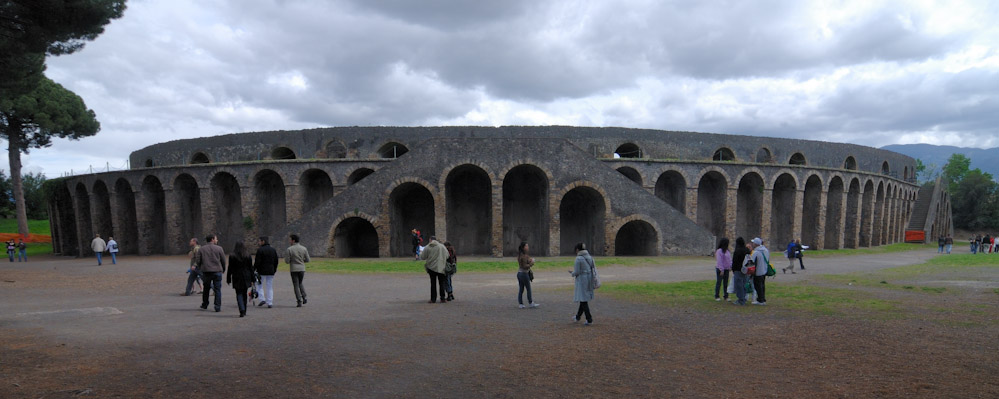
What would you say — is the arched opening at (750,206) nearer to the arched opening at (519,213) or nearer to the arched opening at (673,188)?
the arched opening at (673,188)

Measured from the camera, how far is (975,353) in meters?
6.43

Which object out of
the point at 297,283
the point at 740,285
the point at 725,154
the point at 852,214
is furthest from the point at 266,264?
the point at 852,214

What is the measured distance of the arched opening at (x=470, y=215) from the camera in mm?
25922

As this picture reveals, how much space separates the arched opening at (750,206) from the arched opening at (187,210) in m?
30.1

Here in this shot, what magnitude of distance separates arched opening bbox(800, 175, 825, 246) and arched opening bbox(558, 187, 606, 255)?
13552 mm

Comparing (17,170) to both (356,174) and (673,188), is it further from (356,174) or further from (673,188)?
(673,188)

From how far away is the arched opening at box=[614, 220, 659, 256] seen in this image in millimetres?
22828

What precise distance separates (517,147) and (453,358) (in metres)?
16.4

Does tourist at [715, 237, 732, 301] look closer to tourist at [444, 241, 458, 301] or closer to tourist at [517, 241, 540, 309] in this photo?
tourist at [517, 241, 540, 309]

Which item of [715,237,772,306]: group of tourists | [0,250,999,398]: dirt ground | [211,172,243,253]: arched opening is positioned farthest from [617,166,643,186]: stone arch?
[211,172,243,253]: arched opening

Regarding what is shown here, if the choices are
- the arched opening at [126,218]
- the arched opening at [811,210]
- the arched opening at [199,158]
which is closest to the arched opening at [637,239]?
the arched opening at [811,210]

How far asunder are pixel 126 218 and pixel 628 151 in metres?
30.3

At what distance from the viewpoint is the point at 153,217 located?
28.5m

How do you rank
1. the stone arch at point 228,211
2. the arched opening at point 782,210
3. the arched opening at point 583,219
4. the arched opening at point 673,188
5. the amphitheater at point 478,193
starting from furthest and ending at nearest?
the arched opening at point 782,210 < the stone arch at point 228,211 < the arched opening at point 673,188 < the arched opening at point 583,219 < the amphitheater at point 478,193
